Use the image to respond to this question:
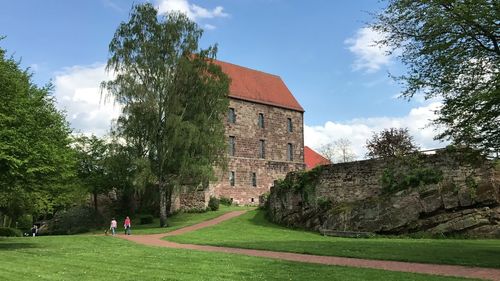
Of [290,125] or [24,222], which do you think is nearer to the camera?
[24,222]

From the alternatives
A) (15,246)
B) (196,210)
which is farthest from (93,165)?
(15,246)

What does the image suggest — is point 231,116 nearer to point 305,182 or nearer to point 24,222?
point 305,182

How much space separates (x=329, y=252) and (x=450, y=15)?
28.0 feet

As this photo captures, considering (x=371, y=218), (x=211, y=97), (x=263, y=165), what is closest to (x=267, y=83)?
(x=263, y=165)

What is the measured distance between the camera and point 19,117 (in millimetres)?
19750

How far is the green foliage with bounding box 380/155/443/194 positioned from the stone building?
22927mm

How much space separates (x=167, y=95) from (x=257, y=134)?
775 inches

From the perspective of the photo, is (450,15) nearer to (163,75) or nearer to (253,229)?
(253,229)

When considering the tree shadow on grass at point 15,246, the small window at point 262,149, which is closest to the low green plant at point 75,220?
the tree shadow on grass at point 15,246

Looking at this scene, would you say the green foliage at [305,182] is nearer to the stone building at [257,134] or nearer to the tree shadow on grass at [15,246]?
the tree shadow on grass at [15,246]

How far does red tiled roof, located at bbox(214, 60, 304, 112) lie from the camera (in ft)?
177

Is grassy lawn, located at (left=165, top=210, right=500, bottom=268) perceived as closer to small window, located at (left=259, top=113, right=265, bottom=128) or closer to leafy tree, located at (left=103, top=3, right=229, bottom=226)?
leafy tree, located at (left=103, top=3, right=229, bottom=226)

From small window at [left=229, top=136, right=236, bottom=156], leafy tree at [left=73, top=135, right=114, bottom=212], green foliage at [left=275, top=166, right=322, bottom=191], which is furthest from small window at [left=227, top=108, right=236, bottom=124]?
green foliage at [left=275, top=166, right=322, bottom=191]

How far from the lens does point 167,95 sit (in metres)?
35.4
